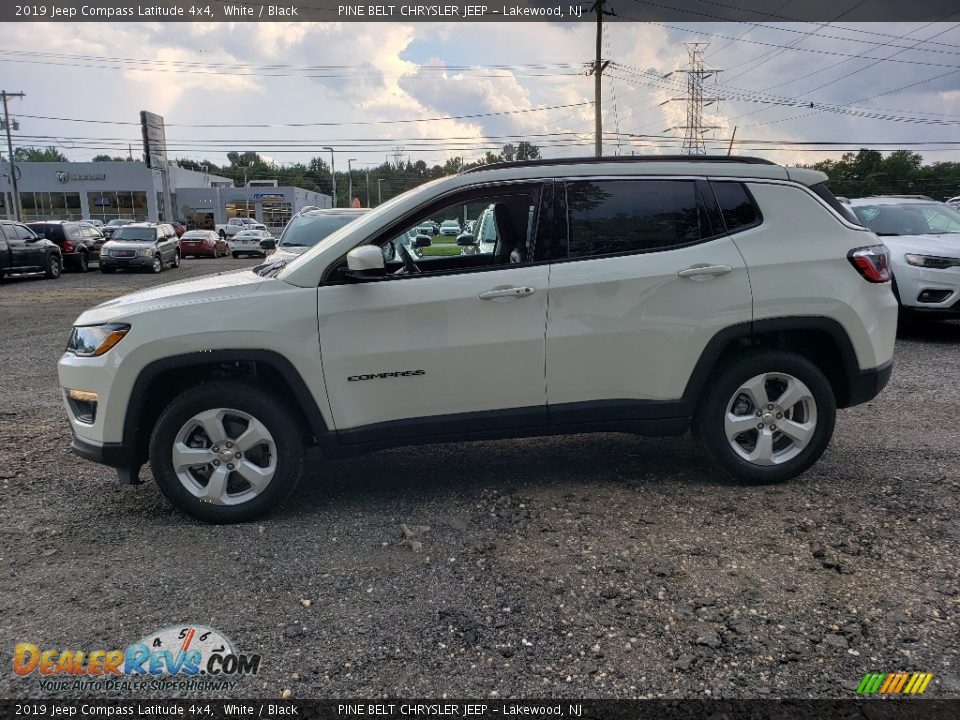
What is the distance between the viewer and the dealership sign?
65125 mm

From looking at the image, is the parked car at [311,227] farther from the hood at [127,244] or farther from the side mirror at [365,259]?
the hood at [127,244]

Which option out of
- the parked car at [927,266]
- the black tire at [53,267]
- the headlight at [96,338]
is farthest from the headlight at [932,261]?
the black tire at [53,267]

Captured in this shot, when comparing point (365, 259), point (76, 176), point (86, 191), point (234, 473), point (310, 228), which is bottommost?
point (234, 473)

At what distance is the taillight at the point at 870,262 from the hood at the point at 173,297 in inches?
134

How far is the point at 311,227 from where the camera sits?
37.7 feet

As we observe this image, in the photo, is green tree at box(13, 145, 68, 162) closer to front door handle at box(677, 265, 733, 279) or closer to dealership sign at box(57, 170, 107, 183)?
dealership sign at box(57, 170, 107, 183)

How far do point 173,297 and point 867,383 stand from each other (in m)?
4.05

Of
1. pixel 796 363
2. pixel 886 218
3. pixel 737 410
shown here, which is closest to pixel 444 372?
pixel 737 410

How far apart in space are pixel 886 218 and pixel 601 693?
9.80 metres

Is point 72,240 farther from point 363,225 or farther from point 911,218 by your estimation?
point 911,218

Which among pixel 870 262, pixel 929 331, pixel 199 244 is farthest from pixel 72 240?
pixel 870 262

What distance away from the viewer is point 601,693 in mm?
2488

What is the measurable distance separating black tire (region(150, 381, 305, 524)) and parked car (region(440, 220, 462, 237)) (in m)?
1.48

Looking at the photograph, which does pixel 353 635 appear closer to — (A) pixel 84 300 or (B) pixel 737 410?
(B) pixel 737 410
